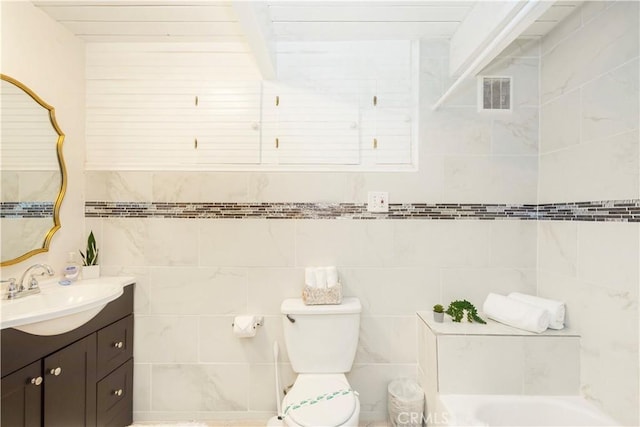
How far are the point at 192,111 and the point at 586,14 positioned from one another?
7.02 ft

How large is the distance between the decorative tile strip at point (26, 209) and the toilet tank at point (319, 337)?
136 cm

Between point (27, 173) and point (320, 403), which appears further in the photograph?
point (27, 173)

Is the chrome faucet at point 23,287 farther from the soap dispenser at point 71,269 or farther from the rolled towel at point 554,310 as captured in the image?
the rolled towel at point 554,310

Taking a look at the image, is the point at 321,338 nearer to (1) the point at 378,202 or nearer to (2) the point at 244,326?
(2) the point at 244,326

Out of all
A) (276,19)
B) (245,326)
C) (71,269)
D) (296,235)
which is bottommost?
(245,326)

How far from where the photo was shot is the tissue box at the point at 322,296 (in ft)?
5.74

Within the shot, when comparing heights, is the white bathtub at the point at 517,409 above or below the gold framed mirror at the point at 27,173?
below

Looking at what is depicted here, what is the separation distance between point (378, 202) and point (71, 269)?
1.76 m

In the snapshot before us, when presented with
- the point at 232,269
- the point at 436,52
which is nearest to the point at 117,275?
the point at 232,269

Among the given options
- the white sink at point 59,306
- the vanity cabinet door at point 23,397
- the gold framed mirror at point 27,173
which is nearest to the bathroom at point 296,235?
the gold framed mirror at point 27,173

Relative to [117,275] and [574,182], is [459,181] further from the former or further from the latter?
[117,275]

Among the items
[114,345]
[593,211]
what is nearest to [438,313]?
[593,211]

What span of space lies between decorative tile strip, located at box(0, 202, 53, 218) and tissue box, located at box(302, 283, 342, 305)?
1.45 metres

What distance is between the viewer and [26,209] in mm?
1575
